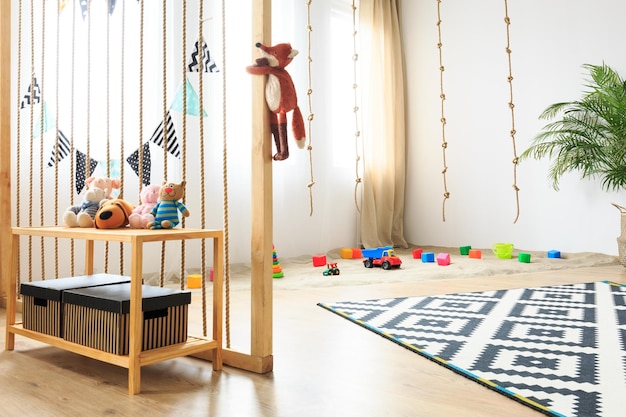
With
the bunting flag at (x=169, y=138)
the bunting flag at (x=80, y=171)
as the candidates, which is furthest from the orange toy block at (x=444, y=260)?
the bunting flag at (x=80, y=171)

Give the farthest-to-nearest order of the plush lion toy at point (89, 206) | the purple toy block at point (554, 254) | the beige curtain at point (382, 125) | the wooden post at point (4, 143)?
1. the beige curtain at point (382, 125)
2. the purple toy block at point (554, 254)
3. the wooden post at point (4, 143)
4. the plush lion toy at point (89, 206)

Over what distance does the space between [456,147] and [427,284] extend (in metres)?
2.02

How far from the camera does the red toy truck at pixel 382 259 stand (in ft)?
11.1

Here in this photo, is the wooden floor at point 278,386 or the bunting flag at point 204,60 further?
the bunting flag at point 204,60

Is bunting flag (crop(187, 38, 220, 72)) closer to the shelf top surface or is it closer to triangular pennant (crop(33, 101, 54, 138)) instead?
triangular pennant (crop(33, 101, 54, 138))

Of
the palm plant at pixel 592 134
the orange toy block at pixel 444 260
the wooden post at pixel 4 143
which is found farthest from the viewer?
the orange toy block at pixel 444 260

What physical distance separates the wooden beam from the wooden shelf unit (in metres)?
0.10

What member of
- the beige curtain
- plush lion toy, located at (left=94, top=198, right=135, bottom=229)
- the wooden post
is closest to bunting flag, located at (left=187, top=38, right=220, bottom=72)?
the wooden post

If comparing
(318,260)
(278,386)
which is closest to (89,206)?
(278,386)

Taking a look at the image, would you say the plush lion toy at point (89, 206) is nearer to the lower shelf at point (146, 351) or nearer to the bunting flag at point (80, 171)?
the lower shelf at point (146, 351)

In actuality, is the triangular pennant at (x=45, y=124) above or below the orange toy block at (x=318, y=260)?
above

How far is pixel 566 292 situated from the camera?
8.11 ft

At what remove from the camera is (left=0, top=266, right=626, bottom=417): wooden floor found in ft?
3.56

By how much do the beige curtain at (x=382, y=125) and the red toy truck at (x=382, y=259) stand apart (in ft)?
2.65
